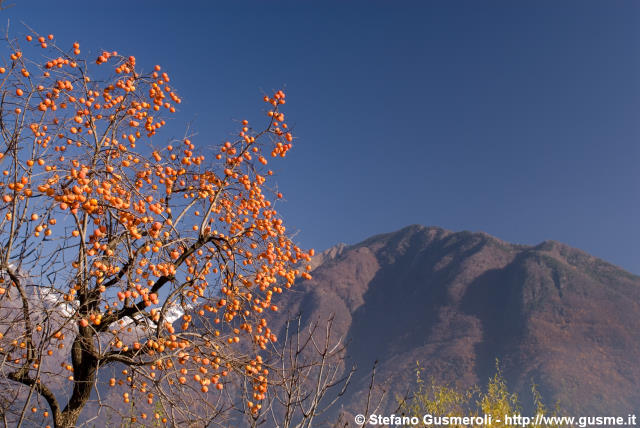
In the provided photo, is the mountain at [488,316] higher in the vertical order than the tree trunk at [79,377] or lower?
higher

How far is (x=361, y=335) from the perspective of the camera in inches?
5404

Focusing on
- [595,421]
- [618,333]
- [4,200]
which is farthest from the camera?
[618,333]

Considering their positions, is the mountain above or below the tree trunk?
above

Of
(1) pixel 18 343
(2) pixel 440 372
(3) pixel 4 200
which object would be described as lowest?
(1) pixel 18 343

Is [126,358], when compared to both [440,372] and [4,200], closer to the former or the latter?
[4,200]

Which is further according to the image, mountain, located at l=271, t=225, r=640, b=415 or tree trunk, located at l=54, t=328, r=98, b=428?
mountain, located at l=271, t=225, r=640, b=415

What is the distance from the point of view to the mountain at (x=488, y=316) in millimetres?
91750

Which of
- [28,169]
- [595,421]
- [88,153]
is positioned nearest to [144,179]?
[88,153]

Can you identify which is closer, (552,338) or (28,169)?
(28,169)

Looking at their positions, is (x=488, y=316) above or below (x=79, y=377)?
above

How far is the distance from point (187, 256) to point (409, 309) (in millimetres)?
132943

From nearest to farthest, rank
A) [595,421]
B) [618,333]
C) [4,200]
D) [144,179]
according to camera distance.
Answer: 1. [4,200]
2. [144,179]
3. [595,421]
4. [618,333]

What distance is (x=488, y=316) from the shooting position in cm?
11600

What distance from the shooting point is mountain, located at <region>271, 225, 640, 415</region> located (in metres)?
91.8
